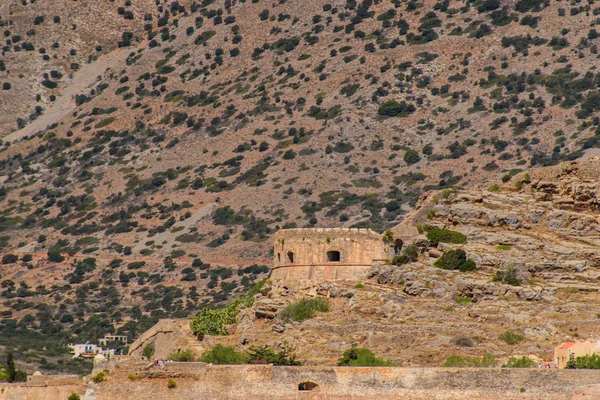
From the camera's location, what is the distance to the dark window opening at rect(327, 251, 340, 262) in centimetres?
7819

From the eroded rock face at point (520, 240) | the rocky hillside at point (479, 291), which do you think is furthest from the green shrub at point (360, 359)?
the eroded rock face at point (520, 240)

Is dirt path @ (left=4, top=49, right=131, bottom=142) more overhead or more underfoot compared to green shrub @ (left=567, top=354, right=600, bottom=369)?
more overhead

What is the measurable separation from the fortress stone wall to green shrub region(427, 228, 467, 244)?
7.82ft

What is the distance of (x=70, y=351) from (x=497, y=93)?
54.7 m

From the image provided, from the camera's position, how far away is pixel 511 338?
69.2m

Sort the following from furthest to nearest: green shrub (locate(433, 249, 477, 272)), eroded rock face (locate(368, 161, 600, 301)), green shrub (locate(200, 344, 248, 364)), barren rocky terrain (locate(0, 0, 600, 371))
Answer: barren rocky terrain (locate(0, 0, 600, 371))
green shrub (locate(433, 249, 477, 272))
eroded rock face (locate(368, 161, 600, 301))
green shrub (locate(200, 344, 248, 364))

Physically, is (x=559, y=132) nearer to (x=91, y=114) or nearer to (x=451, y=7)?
(x=451, y=7)

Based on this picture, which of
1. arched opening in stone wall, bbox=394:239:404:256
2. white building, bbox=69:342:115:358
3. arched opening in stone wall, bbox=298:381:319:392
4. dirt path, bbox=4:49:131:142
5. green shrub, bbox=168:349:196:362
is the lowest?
arched opening in stone wall, bbox=298:381:319:392

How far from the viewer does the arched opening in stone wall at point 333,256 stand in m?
78.2

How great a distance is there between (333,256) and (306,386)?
17.5 meters

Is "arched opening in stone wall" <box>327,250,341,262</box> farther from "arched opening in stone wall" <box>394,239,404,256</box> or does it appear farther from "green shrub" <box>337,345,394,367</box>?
"green shrub" <box>337,345,394,367</box>

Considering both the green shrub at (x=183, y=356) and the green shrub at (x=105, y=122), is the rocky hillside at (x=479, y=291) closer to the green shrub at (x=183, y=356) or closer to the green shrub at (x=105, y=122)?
the green shrub at (x=183, y=356)

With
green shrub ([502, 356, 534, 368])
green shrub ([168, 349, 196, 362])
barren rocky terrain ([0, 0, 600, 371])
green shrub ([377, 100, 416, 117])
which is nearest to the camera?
green shrub ([502, 356, 534, 368])

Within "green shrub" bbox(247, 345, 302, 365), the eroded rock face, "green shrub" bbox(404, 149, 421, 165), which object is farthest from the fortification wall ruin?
"green shrub" bbox(404, 149, 421, 165)
